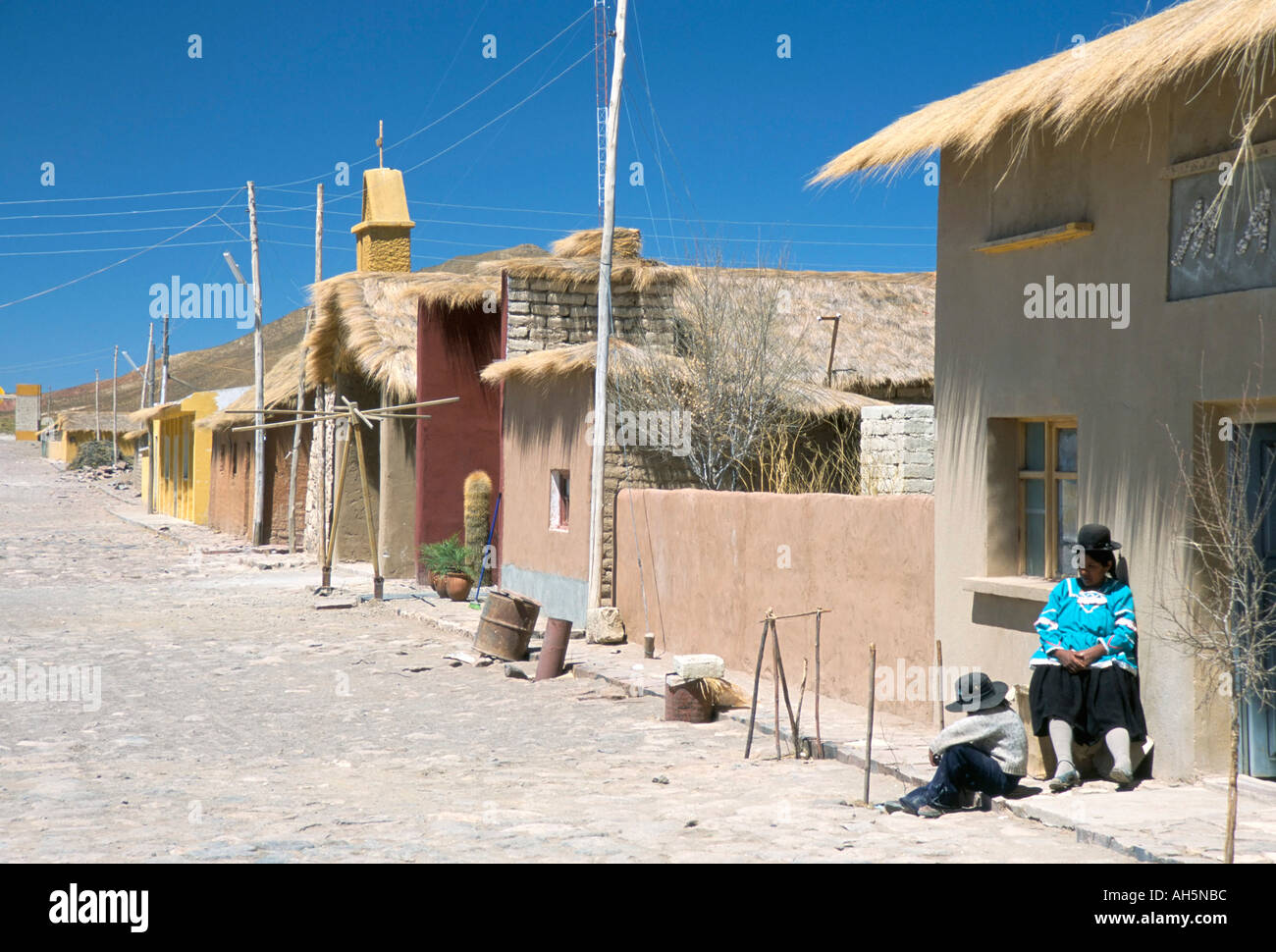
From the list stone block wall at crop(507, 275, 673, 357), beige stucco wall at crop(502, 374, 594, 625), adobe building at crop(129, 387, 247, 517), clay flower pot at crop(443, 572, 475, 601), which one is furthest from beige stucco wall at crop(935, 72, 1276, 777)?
adobe building at crop(129, 387, 247, 517)

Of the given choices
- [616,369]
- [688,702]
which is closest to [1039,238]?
[688,702]

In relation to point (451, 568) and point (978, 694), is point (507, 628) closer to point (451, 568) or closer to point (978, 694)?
point (451, 568)

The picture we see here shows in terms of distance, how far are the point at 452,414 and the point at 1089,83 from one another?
14.9m

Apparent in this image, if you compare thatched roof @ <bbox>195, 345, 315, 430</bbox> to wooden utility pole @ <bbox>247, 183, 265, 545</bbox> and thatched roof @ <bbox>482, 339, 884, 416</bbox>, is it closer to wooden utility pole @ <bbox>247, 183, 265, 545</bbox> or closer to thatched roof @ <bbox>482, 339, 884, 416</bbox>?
wooden utility pole @ <bbox>247, 183, 265, 545</bbox>

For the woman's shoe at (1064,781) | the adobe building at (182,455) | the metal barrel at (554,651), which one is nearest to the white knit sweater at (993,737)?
the woman's shoe at (1064,781)

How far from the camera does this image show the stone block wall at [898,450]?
48.4ft

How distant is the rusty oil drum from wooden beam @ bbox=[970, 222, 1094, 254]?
22.1 ft

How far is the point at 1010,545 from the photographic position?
356 inches

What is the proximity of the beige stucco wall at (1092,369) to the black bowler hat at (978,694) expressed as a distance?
953 millimetres

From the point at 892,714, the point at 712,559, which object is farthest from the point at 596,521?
the point at 892,714

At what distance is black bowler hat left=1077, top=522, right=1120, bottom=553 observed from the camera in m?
7.58

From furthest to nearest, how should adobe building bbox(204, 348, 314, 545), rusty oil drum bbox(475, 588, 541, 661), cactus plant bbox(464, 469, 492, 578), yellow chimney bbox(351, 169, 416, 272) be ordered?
adobe building bbox(204, 348, 314, 545), yellow chimney bbox(351, 169, 416, 272), cactus plant bbox(464, 469, 492, 578), rusty oil drum bbox(475, 588, 541, 661)

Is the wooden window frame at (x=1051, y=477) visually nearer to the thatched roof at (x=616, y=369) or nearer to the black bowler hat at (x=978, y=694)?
the black bowler hat at (x=978, y=694)

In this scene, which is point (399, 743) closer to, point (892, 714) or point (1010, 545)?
point (892, 714)
